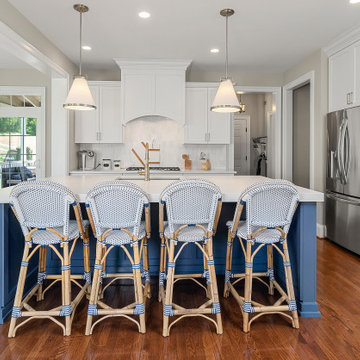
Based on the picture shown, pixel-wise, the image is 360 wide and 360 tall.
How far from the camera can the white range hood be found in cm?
496

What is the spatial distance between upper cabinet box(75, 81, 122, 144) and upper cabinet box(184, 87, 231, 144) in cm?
112

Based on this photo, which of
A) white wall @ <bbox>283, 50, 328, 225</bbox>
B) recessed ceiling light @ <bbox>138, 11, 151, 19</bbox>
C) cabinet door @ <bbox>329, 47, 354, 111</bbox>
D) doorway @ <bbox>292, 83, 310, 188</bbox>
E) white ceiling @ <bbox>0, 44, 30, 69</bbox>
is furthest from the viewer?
doorway @ <bbox>292, 83, 310, 188</bbox>

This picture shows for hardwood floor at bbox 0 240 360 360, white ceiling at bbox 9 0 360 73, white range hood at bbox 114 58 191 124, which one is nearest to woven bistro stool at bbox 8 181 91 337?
hardwood floor at bbox 0 240 360 360

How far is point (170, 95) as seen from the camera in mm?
5039

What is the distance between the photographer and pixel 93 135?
522 cm

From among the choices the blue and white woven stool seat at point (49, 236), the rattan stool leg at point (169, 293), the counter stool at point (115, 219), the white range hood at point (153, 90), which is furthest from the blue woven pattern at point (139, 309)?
the white range hood at point (153, 90)

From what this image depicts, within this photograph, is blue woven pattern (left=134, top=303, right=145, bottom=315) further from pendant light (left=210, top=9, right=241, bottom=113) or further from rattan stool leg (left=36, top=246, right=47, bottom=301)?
pendant light (left=210, top=9, right=241, bottom=113)

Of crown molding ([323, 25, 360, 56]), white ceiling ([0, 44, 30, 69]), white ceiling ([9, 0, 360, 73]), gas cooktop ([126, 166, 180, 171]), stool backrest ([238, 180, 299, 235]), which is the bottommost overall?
stool backrest ([238, 180, 299, 235])

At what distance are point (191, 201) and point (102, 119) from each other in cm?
360

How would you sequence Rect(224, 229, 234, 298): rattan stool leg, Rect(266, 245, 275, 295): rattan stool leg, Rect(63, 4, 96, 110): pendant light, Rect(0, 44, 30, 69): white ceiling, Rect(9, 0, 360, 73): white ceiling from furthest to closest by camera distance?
Rect(0, 44, 30, 69): white ceiling
Rect(9, 0, 360, 73): white ceiling
Rect(63, 4, 96, 110): pendant light
Rect(266, 245, 275, 295): rattan stool leg
Rect(224, 229, 234, 298): rattan stool leg

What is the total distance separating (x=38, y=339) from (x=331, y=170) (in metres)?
3.68

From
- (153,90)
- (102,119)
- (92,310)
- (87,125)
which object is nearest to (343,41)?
(153,90)

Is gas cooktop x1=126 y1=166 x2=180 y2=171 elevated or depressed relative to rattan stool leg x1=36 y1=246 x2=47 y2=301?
elevated

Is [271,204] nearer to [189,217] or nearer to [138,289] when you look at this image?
[189,217]
